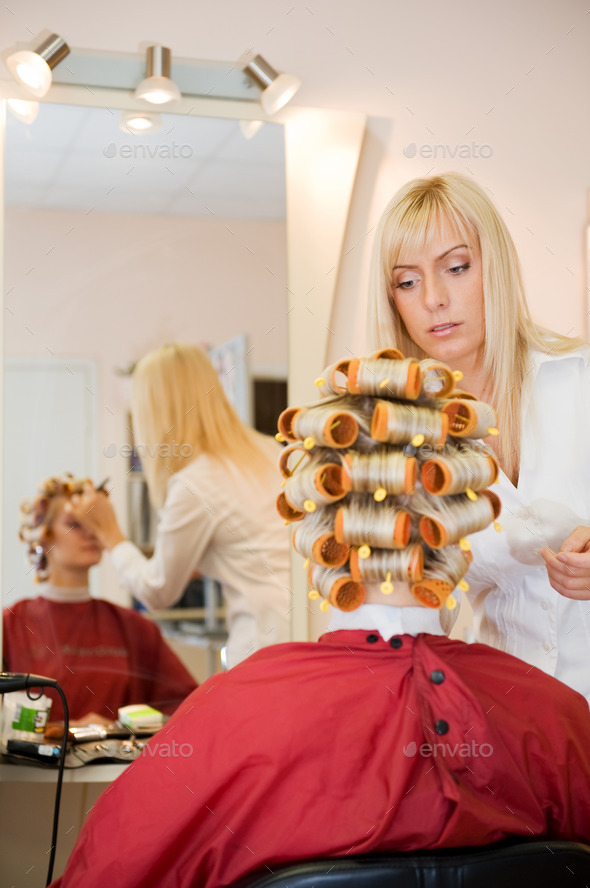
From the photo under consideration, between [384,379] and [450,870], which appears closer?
[450,870]

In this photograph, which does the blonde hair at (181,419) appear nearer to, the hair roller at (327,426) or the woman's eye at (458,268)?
the woman's eye at (458,268)

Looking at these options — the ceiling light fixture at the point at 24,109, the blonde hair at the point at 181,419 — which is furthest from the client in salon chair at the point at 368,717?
the ceiling light fixture at the point at 24,109

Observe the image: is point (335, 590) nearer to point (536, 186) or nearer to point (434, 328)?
point (434, 328)

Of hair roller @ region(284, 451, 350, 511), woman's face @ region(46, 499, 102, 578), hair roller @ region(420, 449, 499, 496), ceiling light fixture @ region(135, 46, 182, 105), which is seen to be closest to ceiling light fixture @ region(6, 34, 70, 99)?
ceiling light fixture @ region(135, 46, 182, 105)

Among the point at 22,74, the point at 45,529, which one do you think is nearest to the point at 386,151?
the point at 22,74

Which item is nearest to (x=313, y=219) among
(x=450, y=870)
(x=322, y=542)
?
(x=322, y=542)

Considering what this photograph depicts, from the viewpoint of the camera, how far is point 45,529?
197 cm

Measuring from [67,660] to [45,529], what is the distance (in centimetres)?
30

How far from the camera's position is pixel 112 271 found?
79.7 inches

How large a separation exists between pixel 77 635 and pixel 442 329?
1097mm

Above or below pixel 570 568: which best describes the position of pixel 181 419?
above

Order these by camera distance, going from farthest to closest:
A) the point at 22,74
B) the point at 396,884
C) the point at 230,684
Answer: the point at 22,74, the point at 230,684, the point at 396,884

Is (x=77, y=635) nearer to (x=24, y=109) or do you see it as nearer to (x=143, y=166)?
(x=143, y=166)
